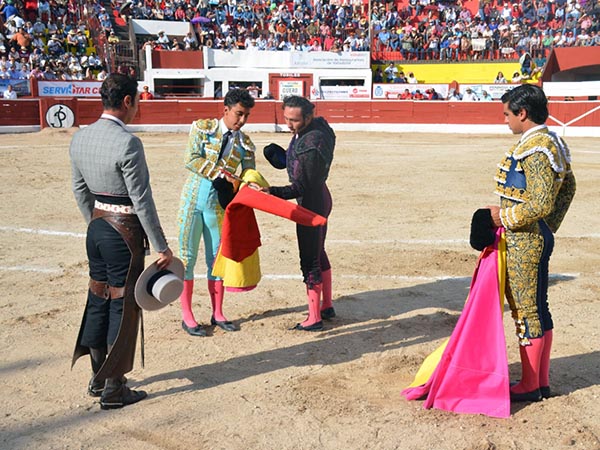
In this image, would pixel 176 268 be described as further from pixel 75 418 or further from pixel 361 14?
pixel 361 14

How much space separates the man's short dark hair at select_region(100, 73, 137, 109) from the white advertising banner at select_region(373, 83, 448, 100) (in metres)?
20.7

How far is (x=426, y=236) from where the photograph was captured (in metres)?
6.81

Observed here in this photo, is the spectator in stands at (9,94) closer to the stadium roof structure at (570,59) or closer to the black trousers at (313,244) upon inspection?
the black trousers at (313,244)

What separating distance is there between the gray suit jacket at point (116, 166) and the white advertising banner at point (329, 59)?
2295cm

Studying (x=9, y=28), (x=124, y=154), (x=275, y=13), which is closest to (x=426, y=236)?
(x=124, y=154)

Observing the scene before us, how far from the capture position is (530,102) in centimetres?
289

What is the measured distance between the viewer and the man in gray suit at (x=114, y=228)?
2.97 m

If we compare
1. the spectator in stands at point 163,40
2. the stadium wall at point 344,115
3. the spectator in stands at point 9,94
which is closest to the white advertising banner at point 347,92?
the stadium wall at point 344,115

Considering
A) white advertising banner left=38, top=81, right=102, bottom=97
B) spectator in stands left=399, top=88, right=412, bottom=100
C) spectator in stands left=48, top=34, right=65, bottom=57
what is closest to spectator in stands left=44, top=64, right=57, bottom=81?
white advertising banner left=38, top=81, right=102, bottom=97

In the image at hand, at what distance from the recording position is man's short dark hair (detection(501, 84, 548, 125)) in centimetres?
289

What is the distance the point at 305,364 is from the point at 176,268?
962mm

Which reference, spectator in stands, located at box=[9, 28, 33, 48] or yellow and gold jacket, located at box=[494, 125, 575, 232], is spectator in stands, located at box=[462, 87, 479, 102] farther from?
yellow and gold jacket, located at box=[494, 125, 575, 232]

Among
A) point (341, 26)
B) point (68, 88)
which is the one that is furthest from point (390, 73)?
point (68, 88)

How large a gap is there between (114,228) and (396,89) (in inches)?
847
